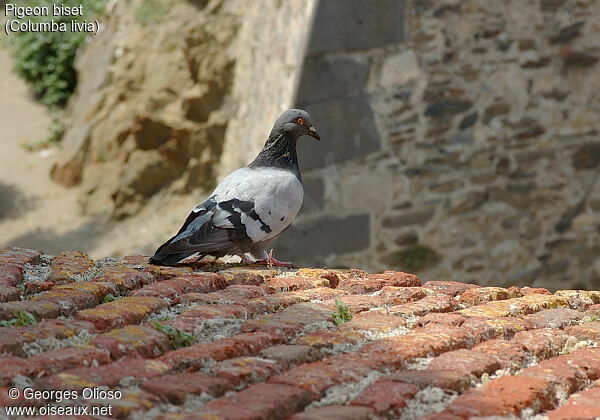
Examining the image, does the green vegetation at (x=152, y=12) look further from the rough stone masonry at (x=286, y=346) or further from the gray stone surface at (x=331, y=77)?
the rough stone masonry at (x=286, y=346)

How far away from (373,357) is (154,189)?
8104 millimetres

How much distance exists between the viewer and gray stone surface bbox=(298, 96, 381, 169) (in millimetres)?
7223

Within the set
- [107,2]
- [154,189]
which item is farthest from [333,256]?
[107,2]

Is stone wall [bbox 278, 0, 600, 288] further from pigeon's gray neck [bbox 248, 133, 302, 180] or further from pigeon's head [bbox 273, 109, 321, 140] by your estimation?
pigeon's gray neck [bbox 248, 133, 302, 180]

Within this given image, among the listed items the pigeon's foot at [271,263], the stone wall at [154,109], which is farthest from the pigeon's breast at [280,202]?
the stone wall at [154,109]

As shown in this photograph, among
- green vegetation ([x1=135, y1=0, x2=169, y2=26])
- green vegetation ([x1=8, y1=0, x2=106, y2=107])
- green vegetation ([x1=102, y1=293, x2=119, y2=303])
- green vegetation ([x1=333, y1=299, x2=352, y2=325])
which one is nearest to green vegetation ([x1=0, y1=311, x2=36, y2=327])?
green vegetation ([x1=102, y1=293, x2=119, y2=303])

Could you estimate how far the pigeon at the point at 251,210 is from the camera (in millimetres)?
4043

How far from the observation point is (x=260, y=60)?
8.73m

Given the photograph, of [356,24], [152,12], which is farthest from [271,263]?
[152,12]

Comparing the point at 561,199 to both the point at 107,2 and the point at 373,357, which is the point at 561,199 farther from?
the point at 107,2

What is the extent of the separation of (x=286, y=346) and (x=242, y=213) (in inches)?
67.6

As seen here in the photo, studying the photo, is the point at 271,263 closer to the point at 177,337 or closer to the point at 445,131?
the point at 177,337

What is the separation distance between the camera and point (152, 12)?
10930 mm

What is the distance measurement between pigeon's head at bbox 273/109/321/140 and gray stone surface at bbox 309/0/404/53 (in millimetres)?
2501
